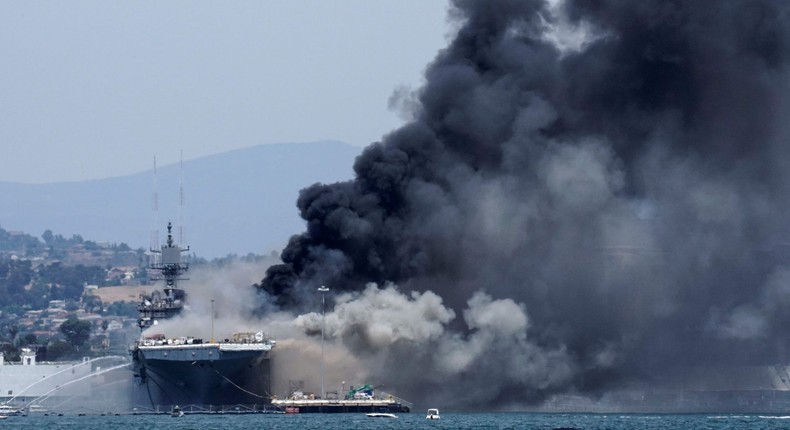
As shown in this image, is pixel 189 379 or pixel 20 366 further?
pixel 20 366

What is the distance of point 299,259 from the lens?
379ft

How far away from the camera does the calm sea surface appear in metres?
101

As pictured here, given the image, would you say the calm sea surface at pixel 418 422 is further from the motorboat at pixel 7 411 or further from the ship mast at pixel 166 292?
the ship mast at pixel 166 292

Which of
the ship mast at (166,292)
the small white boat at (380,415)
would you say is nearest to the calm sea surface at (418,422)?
the small white boat at (380,415)

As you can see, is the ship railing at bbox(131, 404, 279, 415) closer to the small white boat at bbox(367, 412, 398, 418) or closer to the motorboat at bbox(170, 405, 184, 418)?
the motorboat at bbox(170, 405, 184, 418)

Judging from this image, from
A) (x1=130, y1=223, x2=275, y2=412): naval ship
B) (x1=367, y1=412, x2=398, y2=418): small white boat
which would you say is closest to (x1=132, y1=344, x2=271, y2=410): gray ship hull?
(x1=130, y1=223, x2=275, y2=412): naval ship

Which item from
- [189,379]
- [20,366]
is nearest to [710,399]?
[189,379]

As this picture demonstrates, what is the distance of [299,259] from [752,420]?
3158 cm

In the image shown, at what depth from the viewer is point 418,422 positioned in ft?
344

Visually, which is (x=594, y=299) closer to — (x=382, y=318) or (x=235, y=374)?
(x=382, y=318)

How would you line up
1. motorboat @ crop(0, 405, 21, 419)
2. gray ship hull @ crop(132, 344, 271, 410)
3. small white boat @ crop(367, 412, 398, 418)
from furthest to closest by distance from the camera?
motorboat @ crop(0, 405, 21, 419), gray ship hull @ crop(132, 344, 271, 410), small white boat @ crop(367, 412, 398, 418)

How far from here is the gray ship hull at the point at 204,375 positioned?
374 ft

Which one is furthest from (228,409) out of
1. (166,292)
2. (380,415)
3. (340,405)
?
(166,292)

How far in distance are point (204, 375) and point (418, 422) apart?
1866 cm
